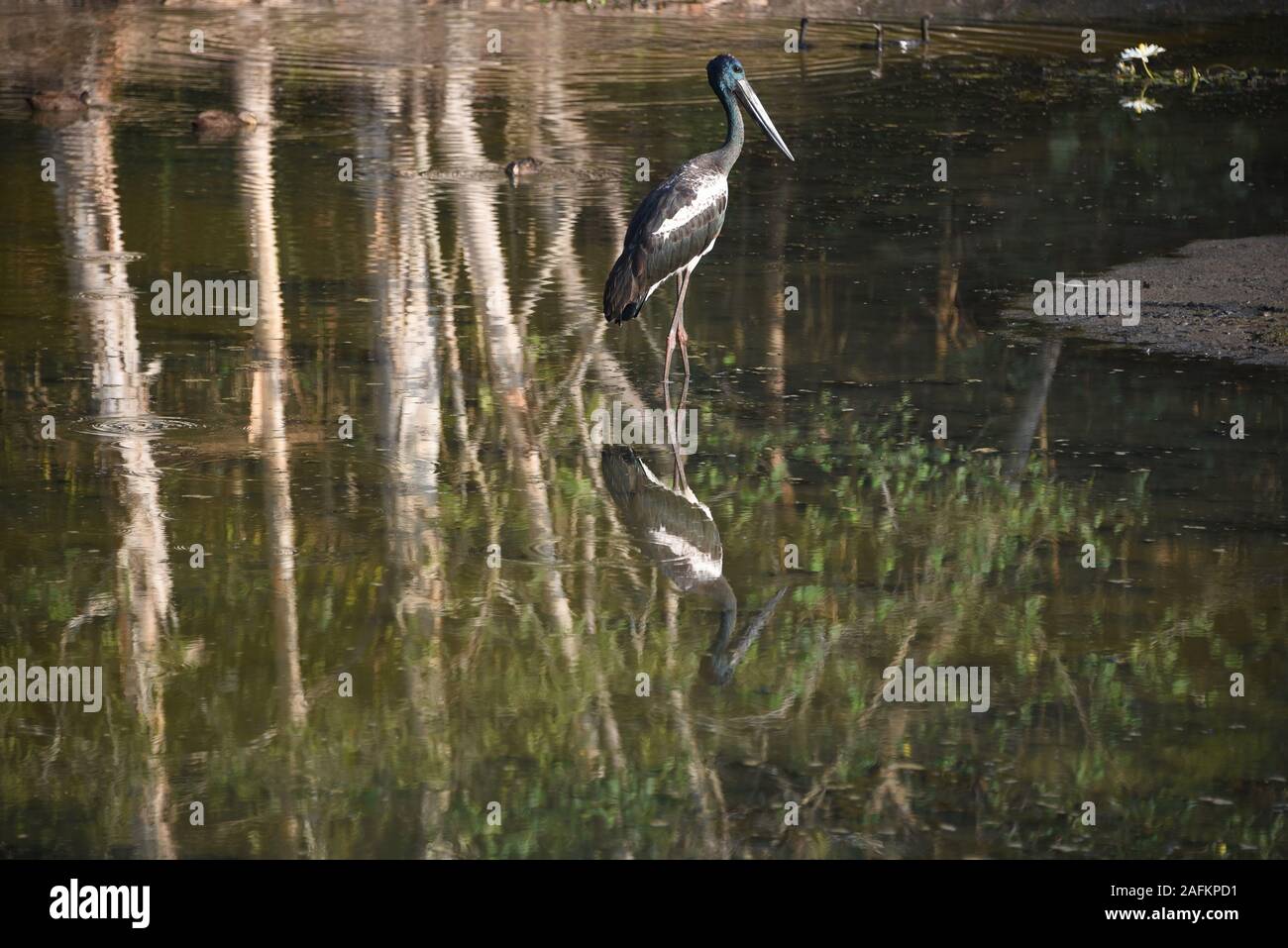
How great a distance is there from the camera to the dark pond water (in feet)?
22.0

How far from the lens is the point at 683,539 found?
9.18m

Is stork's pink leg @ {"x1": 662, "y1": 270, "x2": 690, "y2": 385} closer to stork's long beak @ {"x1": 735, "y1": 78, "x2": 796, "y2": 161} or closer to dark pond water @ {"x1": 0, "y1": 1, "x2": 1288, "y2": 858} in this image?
dark pond water @ {"x1": 0, "y1": 1, "x2": 1288, "y2": 858}

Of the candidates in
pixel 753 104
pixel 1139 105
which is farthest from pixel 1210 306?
pixel 1139 105

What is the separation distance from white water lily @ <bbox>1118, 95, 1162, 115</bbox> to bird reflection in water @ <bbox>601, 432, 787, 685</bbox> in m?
13.9

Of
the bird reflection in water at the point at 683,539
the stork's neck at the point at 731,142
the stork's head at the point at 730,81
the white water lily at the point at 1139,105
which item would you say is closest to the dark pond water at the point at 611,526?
the bird reflection in water at the point at 683,539

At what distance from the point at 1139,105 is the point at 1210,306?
10.2 metres

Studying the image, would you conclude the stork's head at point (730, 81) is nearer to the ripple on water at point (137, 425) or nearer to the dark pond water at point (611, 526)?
the dark pond water at point (611, 526)

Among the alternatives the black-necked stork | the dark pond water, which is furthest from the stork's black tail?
the dark pond water

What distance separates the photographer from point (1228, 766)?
6914 mm

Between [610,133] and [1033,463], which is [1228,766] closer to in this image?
[1033,463]

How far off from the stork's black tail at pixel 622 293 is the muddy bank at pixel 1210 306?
301 centimetres

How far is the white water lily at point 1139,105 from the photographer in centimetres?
2252

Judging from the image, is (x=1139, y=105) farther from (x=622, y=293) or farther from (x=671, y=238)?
(x=622, y=293)
